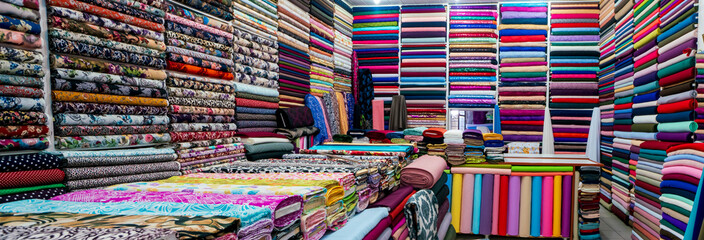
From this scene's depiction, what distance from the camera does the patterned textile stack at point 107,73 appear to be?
1618 mm

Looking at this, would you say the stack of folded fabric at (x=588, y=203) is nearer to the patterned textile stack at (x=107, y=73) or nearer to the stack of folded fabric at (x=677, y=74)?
the stack of folded fabric at (x=677, y=74)

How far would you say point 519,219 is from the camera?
13.3 feet

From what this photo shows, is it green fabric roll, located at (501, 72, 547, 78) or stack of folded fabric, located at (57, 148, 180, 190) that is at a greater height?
green fabric roll, located at (501, 72, 547, 78)

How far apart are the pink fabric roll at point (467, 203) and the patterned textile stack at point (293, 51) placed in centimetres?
198

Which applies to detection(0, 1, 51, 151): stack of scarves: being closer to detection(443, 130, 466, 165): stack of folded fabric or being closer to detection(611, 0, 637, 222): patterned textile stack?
detection(443, 130, 466, 165): stack of folded fabric

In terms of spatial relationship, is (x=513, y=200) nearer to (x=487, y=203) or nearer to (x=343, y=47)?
(x=487, y=203)

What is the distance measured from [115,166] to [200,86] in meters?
0.82

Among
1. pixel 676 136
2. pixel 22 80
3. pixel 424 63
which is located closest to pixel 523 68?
pixel 424 63

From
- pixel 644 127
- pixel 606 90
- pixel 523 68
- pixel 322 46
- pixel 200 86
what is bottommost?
pixel 644 127

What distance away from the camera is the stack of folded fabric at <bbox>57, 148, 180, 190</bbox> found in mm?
1564

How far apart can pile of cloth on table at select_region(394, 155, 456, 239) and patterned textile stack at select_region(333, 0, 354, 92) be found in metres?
3.52

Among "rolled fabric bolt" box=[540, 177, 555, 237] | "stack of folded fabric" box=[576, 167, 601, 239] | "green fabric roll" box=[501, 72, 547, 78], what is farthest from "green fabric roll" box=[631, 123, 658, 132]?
"green fabric roll" box=[501, 72, 547, 78]

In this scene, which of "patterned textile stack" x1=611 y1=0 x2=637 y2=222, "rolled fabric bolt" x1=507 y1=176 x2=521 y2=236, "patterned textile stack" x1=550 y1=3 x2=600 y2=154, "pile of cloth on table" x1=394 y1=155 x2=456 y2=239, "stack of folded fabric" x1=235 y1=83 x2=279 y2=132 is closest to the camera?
"pile of cloth on table" x1=394 y1=155 x2=456 y2=239

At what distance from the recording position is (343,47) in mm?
6691
